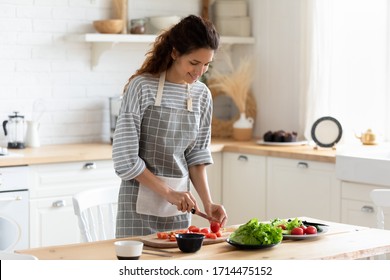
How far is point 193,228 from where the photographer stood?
2.98 metres

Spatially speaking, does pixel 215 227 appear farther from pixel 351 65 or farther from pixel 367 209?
pixel 351 65

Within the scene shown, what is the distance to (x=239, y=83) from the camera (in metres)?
5.79

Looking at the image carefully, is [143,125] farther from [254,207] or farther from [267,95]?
[267,95]

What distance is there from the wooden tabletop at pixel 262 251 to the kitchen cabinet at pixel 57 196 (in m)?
1.85

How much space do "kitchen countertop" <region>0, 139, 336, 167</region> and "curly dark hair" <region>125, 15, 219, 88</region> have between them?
1544mm

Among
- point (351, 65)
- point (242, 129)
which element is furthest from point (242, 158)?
point (351, 65)

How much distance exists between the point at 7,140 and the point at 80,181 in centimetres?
63

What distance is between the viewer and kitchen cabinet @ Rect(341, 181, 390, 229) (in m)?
4.45

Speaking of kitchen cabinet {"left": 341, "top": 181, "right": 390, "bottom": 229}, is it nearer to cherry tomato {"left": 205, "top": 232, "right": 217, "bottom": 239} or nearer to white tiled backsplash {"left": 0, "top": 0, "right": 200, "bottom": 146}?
cherry tomato {"left": 205, "top": 232, "right": 217, "bottom": 239}

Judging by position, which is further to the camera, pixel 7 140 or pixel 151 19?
pixel 151 19

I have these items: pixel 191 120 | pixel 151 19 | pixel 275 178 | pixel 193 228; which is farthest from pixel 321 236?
pixel 151 19

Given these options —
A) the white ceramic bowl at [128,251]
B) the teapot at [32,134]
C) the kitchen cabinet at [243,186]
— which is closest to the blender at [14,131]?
the teapot at [32,134]

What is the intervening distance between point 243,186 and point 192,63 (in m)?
2.25

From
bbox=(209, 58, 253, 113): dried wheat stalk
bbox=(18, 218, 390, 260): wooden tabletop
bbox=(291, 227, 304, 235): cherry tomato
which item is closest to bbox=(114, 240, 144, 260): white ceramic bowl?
bbox=(18, 218, 390, 260): wooden tabletop
